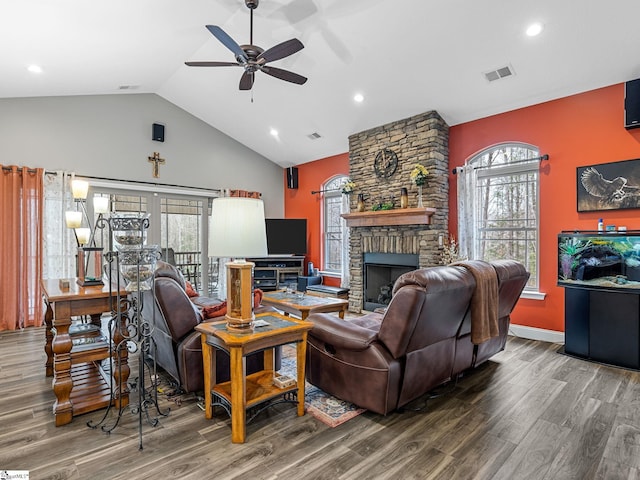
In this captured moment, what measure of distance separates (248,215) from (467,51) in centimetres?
331

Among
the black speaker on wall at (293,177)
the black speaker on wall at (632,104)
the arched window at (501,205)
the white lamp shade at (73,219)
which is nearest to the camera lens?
the white lamp shade at (73,219)

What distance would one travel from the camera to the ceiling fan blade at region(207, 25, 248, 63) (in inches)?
111

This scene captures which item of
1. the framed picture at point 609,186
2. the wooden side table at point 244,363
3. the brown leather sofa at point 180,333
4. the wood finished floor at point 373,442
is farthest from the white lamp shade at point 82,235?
the framed picture at point 609,186

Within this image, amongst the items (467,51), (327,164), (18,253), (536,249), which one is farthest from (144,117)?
(536,249)

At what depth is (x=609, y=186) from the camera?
3.90 meters

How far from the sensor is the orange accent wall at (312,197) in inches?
280

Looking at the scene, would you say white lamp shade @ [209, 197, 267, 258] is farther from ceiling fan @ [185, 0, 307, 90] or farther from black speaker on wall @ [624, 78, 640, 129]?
black speaker on wall @ [624, 78, 640, 129]

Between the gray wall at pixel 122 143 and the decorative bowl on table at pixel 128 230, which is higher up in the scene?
the gray wall at pixel 122 143

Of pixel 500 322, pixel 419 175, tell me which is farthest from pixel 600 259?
pixel 419 175

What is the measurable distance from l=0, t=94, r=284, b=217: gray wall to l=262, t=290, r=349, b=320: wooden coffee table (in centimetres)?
363

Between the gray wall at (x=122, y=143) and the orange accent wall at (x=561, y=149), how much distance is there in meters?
4.86

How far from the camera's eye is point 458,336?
9.45 feet

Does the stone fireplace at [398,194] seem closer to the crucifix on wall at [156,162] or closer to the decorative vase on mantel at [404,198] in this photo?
the decorative vase on mantel at [404,198]

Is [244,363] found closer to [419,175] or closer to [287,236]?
[419,175]
